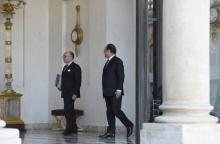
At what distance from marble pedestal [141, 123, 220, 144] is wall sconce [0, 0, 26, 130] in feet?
27.6

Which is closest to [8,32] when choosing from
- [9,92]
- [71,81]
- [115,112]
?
[9,92]

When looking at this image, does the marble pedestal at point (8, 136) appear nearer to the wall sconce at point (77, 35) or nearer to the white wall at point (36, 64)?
the wall sconce at point (77, 35)

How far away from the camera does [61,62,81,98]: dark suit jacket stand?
508 inches

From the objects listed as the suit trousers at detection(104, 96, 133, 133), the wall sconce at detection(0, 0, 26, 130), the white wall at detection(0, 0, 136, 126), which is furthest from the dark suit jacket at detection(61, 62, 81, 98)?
the wall sconce at detection(0, 0, 26, 130)

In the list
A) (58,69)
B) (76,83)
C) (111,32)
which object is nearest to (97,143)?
(76,83)

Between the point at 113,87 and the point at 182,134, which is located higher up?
the point at 113,87

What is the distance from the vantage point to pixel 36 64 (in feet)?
51.5

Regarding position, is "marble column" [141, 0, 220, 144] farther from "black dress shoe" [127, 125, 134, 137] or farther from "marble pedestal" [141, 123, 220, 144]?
"black dress shoe" [127, 125, 134, 137]

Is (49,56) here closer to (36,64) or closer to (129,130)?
(36,64)

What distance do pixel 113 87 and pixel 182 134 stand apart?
205 inches

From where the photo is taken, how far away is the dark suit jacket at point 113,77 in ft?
38.0

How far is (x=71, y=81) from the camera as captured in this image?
12984 mm

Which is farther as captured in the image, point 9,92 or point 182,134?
point 9,92

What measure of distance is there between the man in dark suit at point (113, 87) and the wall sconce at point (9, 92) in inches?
149
